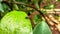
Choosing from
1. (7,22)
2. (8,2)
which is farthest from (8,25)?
(8,2)

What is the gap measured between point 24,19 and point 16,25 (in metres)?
0.05

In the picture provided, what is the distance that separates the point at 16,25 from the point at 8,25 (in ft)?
0.09

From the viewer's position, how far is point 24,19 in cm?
64

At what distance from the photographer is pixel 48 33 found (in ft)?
1.28

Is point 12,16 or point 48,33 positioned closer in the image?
point 48,33

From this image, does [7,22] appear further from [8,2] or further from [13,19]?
[8,2]

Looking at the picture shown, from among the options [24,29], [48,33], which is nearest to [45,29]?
[48,33]

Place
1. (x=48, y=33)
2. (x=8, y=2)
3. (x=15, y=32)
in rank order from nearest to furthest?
(x=48, y=33), (x=15, y=32), (x=8, y=2)

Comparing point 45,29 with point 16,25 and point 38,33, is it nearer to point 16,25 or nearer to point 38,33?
point 38,33

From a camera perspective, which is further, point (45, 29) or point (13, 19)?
point (13, 19)

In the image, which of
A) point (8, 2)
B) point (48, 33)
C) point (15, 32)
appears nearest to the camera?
point (48, 33)

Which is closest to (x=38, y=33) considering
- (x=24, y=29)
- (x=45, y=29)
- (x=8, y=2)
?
(x=45, y=29)

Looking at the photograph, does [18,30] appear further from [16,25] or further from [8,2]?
[8,2]

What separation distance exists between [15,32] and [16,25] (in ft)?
0.09
